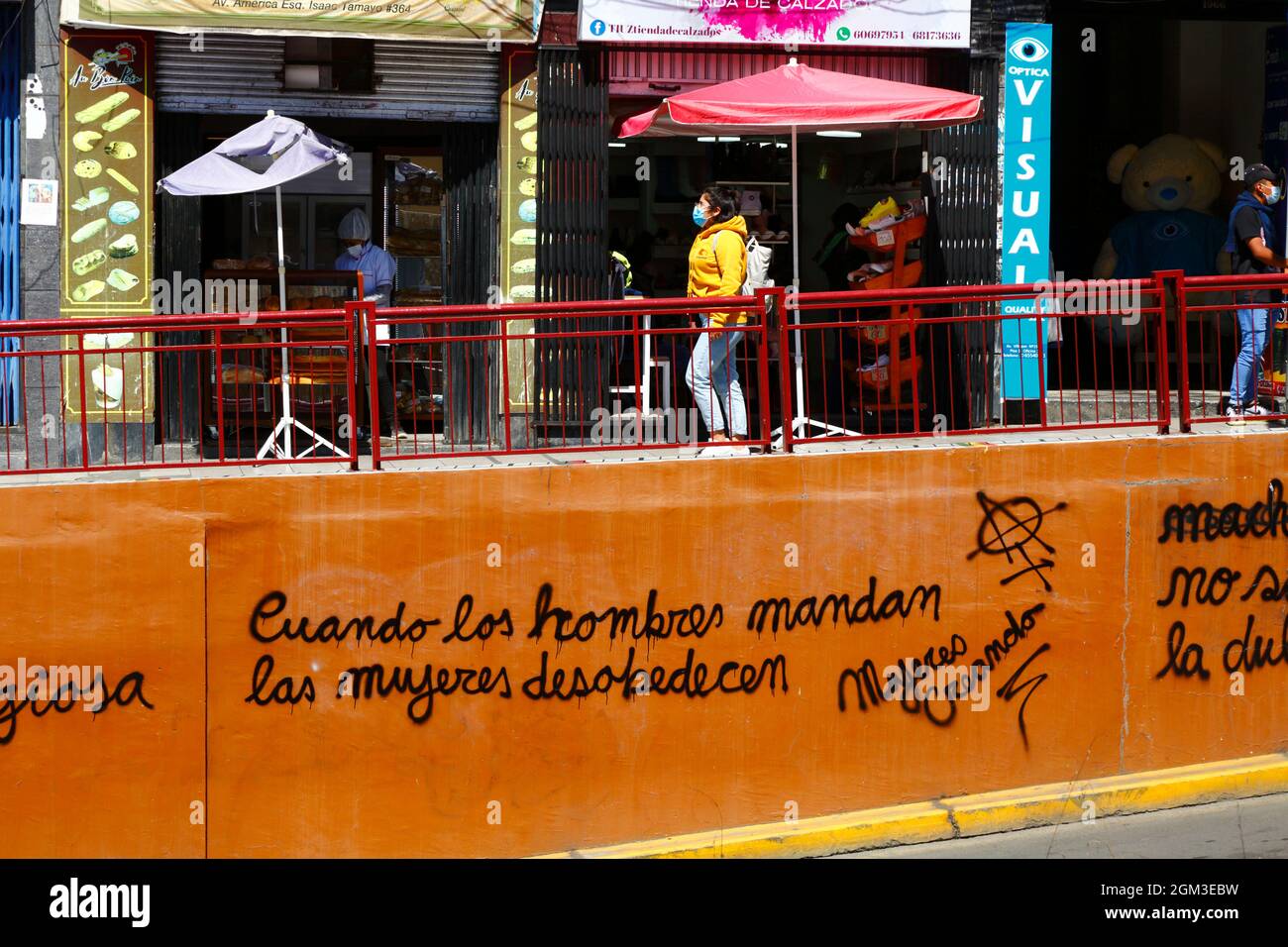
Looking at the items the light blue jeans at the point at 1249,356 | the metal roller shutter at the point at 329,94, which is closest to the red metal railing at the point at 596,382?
the metal roller shutter at the point at 329,94

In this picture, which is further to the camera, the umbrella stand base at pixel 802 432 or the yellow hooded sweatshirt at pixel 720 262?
the yellow hooded sweatshirt at pixel 720 262

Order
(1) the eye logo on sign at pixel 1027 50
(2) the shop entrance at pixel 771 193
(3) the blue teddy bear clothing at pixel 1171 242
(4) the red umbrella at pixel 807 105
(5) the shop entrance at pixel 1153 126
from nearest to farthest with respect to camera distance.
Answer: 1. (4) the red umbrella at pixel 807 105
2. (1) the eye logo on sign at pixel 1027 50
3. (2) the shop entrance at pixel 771 193
4. (5) the shop entrance at pixel 1153 126
5. (3) the blue teddy bear clothing at pixel 1171 242

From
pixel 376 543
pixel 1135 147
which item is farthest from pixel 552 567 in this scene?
pixel 1135 147

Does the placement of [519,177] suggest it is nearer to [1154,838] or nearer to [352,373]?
[352,373]

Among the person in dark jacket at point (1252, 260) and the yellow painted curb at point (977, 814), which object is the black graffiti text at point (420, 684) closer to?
the yellow painted curb at point (977, 814)

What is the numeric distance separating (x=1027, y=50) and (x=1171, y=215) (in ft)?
10.2

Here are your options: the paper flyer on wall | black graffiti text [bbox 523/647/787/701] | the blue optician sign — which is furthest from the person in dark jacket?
the paper flyer on wall

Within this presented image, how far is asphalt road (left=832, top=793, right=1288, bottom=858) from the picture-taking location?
27.2 feet

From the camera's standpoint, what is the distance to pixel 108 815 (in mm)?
8328

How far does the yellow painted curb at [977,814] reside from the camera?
8.62 m

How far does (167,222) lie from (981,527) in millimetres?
6989

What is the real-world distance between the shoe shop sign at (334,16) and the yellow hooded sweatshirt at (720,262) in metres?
3.11

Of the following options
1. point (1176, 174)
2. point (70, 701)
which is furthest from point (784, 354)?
point (1176, 174)
